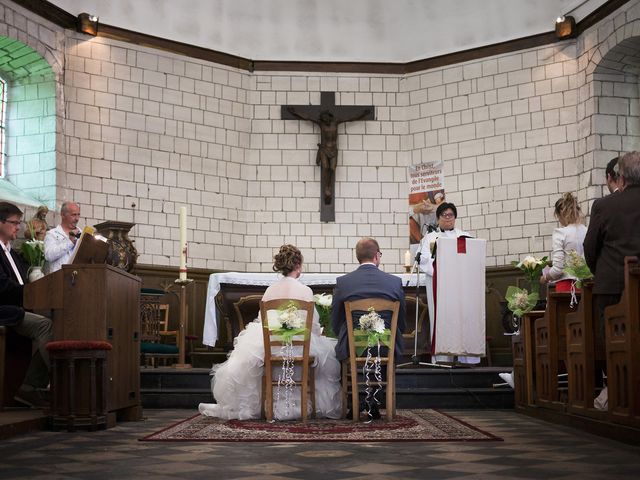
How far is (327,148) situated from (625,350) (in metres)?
7.83

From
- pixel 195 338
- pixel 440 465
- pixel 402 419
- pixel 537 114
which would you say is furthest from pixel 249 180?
pixel 440 465

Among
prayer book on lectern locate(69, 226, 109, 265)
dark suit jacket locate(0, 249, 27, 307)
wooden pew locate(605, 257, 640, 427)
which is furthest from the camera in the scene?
dark suit jacket locate(0, 249, 27, 307)

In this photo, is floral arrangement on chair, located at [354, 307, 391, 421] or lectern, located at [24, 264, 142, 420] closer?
lectern, located at [24, 264, 142, 420]

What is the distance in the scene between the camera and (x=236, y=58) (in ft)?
40.8

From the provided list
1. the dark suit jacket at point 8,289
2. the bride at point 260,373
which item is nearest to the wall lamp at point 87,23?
the dark suit jacket at point 8,289

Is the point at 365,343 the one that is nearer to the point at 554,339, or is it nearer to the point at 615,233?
the point at 554,339

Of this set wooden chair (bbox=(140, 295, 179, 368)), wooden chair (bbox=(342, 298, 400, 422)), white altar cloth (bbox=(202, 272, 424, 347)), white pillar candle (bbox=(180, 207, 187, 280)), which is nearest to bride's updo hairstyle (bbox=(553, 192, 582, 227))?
wooden chair (bbox=(342, 298, 400, 422))

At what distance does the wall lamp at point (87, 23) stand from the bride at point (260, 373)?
5582 mm

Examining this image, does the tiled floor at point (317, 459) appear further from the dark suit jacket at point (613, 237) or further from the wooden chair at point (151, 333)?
the wooden chair at point (151, 333)

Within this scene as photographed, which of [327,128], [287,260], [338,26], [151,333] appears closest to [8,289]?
[287,260]

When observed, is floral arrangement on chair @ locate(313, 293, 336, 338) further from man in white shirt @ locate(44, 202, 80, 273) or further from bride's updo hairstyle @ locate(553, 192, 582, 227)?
man in white shirt @ locate(44, 202, 80, 273)

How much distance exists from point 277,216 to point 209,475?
28.7 ft

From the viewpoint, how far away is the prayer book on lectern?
612 centimetres

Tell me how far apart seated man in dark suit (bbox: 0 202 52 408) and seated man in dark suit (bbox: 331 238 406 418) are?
2.05m
